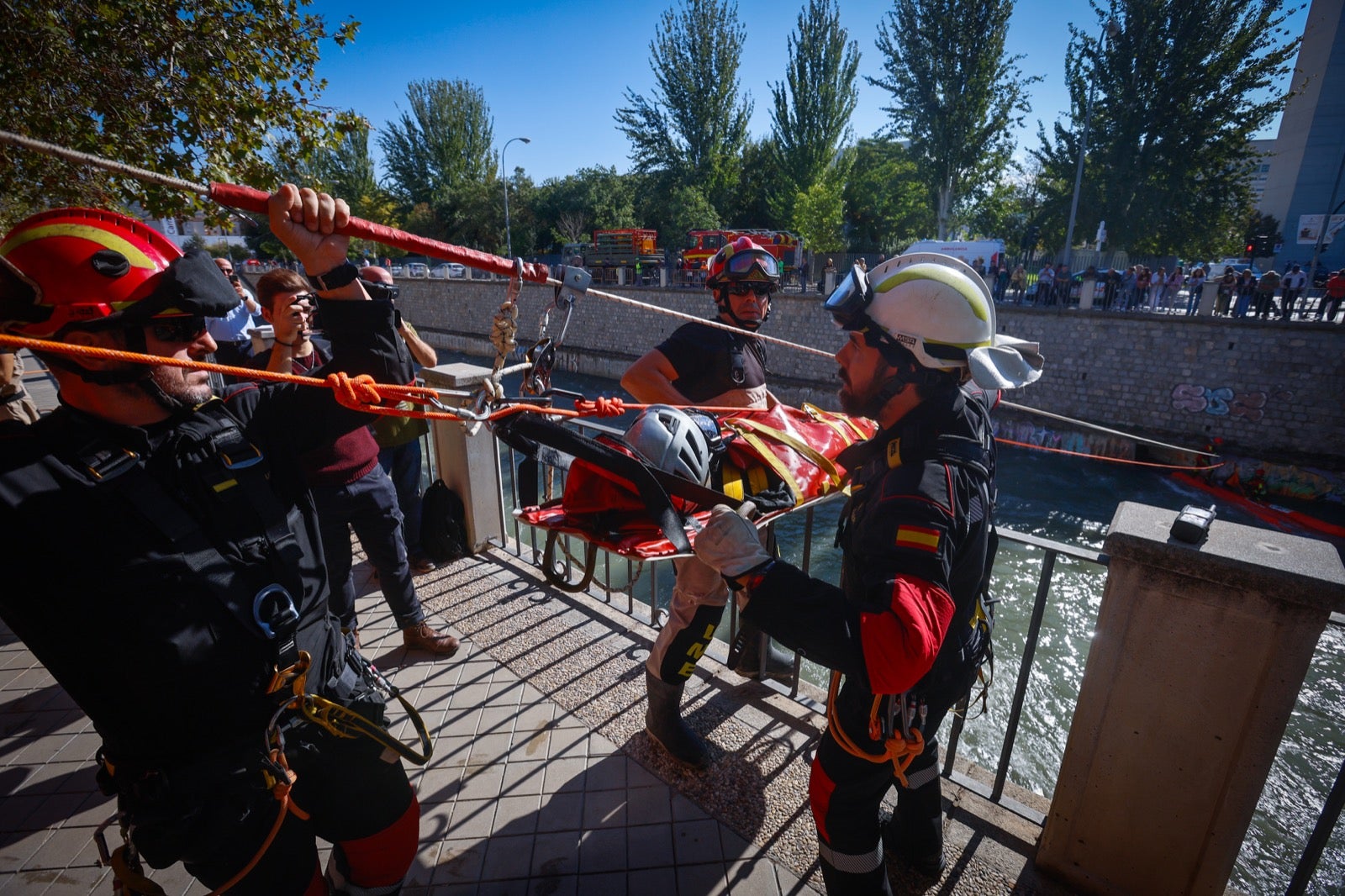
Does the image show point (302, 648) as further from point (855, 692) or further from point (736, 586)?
point (855, 692)

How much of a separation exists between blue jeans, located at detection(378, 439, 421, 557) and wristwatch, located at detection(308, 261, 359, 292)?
3.19 m

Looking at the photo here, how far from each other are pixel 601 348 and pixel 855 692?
26595mm

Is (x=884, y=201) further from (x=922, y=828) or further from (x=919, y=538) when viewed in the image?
(x=919, y=538)

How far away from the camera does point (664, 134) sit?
43.0 m

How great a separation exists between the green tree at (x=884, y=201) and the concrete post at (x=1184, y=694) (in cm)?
3810

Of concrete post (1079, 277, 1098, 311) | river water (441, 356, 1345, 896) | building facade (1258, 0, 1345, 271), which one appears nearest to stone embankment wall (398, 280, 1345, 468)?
concrete post (1079, 277, 1098, 311)

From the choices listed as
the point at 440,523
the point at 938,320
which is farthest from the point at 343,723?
the point at 440,523

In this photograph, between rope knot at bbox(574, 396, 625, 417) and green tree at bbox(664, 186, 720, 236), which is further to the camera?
green tree at bbox(664, 186, 720, 236)

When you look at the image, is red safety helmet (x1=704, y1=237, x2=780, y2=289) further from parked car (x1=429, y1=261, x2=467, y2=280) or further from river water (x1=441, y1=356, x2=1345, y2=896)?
parked car (x1=429, y1=261, x2=467, y2=280)

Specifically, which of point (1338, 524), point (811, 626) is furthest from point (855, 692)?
point (1338, 524)

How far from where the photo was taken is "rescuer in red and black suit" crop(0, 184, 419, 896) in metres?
1.40

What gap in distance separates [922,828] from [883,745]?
826mm

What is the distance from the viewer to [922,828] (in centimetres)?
249

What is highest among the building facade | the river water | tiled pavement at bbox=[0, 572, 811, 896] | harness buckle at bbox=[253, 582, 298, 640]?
the building facade
